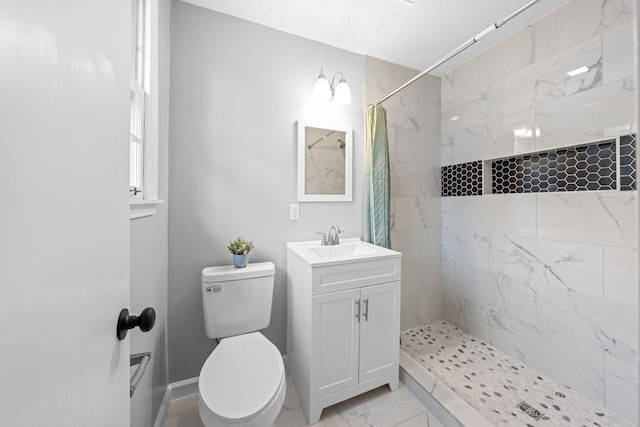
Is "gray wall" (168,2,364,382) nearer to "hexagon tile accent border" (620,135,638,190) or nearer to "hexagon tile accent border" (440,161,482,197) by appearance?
"hexagon tile accent border" (440,161,482,197)

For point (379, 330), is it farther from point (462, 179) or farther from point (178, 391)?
point (462, 179)

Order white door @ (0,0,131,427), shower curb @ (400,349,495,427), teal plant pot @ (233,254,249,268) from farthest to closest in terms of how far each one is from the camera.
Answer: teal plant pot @ (233,254,249,268) → shower curb @ (400,349,495,427) → white door @ (0,0,131,427)

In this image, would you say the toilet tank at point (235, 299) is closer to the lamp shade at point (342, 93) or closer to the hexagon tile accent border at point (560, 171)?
the lamp shade at point (342, 93)

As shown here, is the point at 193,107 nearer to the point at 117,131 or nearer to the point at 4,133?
the point at 117,131

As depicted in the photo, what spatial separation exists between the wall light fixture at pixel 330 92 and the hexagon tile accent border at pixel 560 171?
1.28 meters

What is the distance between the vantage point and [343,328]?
1.37 m

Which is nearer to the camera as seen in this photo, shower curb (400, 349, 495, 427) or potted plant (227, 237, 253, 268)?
shower curb (400, 349, 495, 427)

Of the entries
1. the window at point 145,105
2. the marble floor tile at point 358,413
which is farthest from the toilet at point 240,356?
the window at point 145,105

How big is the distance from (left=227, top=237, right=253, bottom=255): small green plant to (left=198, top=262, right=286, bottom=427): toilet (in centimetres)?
11

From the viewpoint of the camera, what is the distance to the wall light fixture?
1721mm

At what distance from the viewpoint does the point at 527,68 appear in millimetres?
1716

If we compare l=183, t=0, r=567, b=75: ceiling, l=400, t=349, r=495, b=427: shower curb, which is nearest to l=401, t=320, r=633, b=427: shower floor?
l=400, t=349, r=495, b=427: shower curb

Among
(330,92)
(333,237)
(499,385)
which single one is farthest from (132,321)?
(499,385)

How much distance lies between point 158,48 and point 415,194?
2.14m
